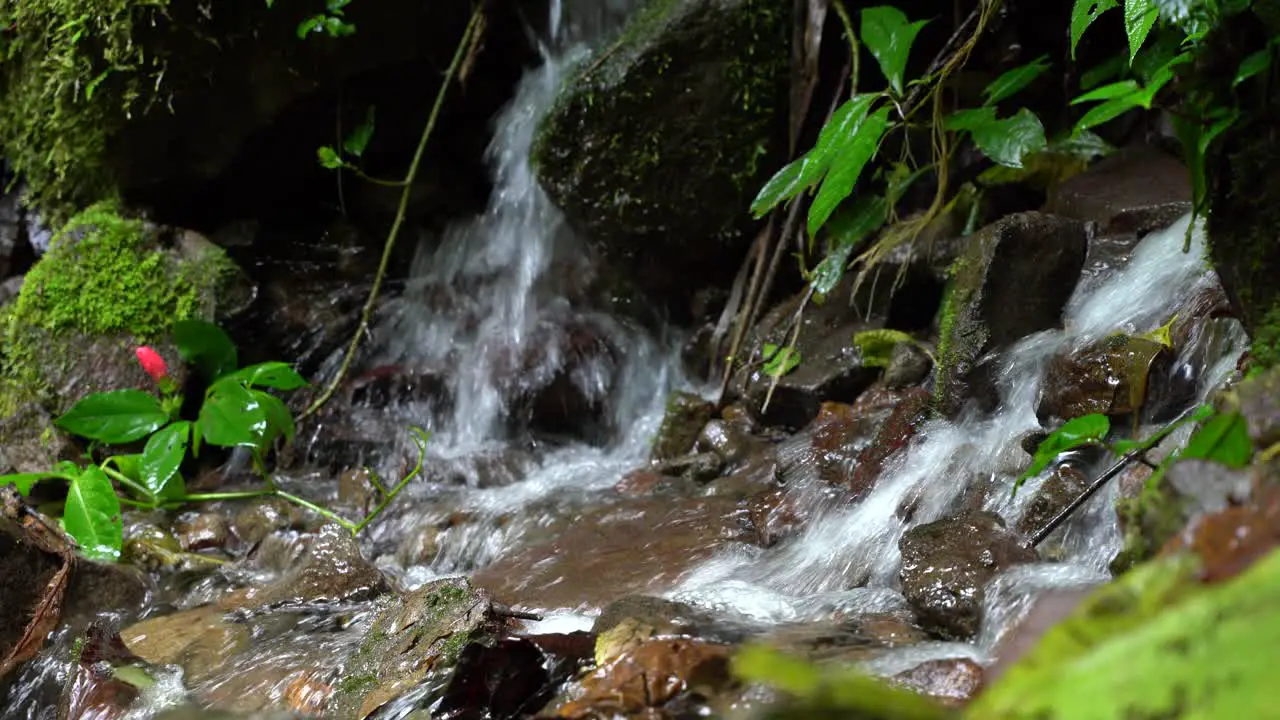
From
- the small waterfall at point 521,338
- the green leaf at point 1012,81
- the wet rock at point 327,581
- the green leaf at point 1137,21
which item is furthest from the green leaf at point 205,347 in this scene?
the green leaf at point 1137,21

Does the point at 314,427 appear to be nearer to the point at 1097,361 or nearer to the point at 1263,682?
the point at 1097,361

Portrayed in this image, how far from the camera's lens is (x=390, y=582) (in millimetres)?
2996

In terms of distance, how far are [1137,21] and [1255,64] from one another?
46cm

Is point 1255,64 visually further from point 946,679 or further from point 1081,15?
point 946,679

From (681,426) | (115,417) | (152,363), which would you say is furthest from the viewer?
(681,426)

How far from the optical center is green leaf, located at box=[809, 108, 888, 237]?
255cm

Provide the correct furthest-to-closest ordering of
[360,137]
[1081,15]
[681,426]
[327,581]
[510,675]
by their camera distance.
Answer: [360,137], [681,426], [327,581], [1081,15], [510,675]

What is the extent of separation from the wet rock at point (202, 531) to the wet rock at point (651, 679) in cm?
248

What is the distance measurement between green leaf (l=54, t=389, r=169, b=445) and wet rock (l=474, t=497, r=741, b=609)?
1.59m

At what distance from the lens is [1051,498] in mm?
2211

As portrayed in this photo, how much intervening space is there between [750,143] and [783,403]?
1280mm

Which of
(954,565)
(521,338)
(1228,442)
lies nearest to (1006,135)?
(954,565)

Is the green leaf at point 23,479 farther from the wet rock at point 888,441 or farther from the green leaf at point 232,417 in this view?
the wet rock at point 888,441

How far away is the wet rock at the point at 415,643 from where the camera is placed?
1.85 m
